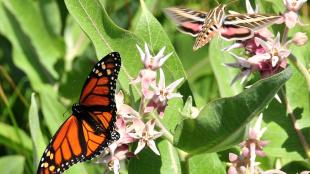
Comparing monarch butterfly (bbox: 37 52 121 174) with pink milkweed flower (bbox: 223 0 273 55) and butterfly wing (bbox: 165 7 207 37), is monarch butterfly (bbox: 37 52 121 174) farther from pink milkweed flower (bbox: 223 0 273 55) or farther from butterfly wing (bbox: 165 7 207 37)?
pink milkweed flower (bbox: 223 0 273 55)

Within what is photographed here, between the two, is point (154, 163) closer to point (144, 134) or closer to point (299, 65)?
point (144, 134)

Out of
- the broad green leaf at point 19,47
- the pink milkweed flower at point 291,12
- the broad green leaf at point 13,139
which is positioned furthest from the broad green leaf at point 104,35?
the broad green leaf at point 19,47

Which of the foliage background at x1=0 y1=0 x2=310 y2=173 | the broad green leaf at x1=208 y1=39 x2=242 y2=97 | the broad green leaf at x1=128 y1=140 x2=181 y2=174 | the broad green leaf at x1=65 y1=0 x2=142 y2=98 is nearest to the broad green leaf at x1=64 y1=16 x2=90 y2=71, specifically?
the foliage background at x1=0 y1=0 x2=310 y2=173

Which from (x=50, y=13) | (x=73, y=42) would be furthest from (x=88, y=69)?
(x=50, y=13)

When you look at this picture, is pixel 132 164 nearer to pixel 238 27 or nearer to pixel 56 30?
pixel 238 27

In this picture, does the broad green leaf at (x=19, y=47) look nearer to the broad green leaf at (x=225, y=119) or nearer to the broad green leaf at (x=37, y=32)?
the broad green leaf at (x=37, y=32)

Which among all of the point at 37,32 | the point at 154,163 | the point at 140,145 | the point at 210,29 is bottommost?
the point at 154,163

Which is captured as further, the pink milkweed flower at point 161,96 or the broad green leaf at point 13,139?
the broad green leaf at point 13,139
